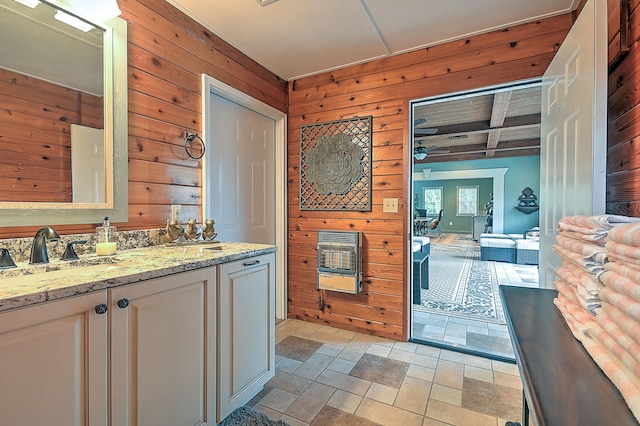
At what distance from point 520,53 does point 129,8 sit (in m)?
2.55

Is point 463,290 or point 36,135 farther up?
point 36,135

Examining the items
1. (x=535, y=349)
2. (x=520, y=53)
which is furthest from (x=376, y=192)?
(x=535, y=349)

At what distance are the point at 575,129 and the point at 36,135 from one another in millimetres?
2457

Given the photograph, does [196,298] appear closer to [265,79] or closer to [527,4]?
[265,79]

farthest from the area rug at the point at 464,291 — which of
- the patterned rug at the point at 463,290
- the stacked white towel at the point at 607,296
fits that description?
the stacked white towel at the point at 607,296

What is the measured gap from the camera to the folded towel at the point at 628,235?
0.59 m

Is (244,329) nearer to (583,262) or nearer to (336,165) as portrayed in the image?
(583,262)

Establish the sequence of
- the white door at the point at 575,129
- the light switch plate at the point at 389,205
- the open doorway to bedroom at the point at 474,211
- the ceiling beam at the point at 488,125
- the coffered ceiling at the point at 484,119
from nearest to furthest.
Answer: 1. the white door at the point at 575,129
2. the light switch plate at the point at 389,205
3. the open doorway to bedroom at the point at 474,211
4. the coffered ceiling at the point at 484,119
5. the ceiling beam at the point at 488,125

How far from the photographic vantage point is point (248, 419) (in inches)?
61.9

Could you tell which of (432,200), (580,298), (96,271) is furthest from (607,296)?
(432,200)

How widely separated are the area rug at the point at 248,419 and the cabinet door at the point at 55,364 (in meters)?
0.72

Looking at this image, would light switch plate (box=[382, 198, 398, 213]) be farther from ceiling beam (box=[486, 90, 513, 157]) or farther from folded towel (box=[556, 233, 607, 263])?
ceiling beam (box=[486, 90, 513, 157])

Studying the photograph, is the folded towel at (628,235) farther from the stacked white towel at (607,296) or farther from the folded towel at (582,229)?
the folded towel at (582,229)

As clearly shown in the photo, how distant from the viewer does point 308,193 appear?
2898 millimetres
